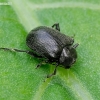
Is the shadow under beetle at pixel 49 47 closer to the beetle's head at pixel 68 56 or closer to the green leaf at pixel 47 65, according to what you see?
the beetle's head at pixel 68 56

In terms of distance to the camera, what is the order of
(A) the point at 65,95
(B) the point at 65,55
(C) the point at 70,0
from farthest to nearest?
(C) the point at 70,0 → (B) the point at 65,55 → (A) the point at 65,95

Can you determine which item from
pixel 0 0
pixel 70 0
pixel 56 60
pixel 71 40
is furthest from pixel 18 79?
pixel 70 0

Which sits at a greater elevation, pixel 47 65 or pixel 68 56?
pixel 68 56

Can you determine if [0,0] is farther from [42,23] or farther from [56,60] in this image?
[56,60]

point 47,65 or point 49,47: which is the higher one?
point 49,47

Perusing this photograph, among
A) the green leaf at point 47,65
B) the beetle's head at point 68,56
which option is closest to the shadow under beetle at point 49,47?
the beetle's head at point 68,56

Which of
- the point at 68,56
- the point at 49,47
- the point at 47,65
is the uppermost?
the point at 49,47
